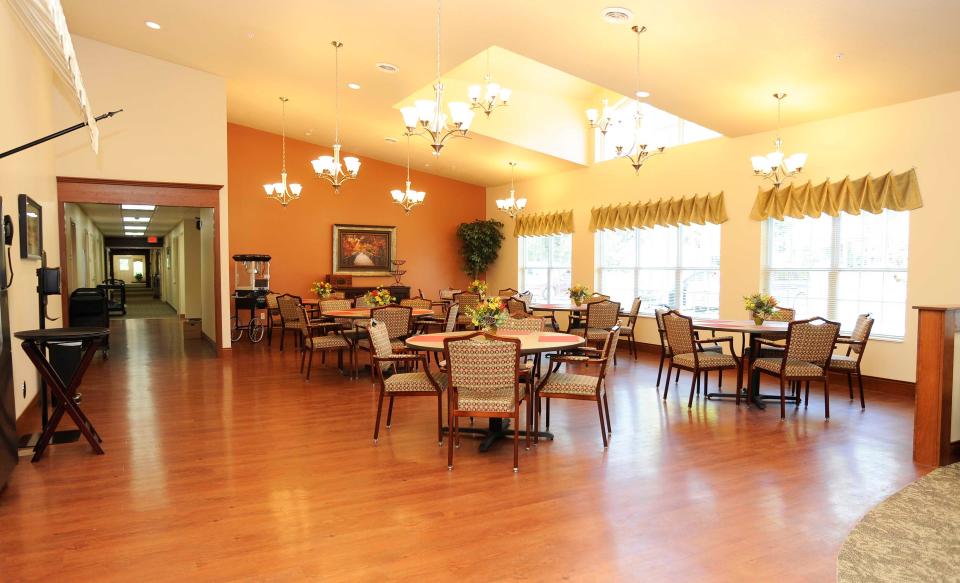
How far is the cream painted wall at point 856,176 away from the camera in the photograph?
5.81 meters

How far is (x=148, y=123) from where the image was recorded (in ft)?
26.2

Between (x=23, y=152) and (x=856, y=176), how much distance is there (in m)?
8.02

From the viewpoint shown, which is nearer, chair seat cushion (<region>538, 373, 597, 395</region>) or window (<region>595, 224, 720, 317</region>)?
chair seat cushion (<region>538, 373, 597, 395</region>)

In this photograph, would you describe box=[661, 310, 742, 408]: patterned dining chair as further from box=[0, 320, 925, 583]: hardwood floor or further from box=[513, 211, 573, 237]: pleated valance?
box=[513, 211, 573, 237]: pleated valance

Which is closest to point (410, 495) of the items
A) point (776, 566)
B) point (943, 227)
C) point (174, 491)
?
point (174, 491)

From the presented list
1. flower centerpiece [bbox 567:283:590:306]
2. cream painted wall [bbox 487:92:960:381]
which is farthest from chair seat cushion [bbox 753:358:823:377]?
flower centerpiece [bbox 567:283:590:306]

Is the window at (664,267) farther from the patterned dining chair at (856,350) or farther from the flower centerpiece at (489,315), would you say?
the flower centerpiece at (489,315)

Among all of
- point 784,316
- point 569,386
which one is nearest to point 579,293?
point 784,316

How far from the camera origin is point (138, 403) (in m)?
5.54

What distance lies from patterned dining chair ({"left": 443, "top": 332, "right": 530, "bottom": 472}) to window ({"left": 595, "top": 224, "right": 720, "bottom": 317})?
5531mm

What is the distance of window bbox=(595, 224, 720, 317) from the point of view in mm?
8531

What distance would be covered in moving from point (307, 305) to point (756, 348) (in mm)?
7011

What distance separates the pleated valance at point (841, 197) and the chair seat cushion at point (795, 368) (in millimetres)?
2188

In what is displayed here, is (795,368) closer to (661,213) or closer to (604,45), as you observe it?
(604,45)
